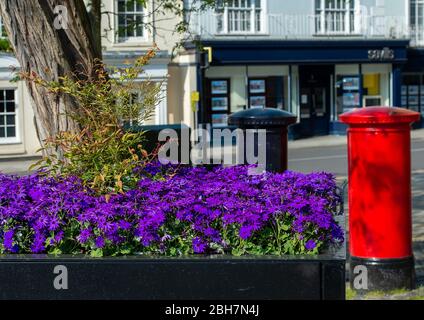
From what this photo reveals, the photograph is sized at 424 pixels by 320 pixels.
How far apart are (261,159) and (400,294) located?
1746mm

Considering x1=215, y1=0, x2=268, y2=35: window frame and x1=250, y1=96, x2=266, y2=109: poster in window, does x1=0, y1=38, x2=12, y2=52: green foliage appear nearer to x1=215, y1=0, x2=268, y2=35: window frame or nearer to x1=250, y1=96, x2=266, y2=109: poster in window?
x1=215, y1=0, x2=268, y2=35: window frame

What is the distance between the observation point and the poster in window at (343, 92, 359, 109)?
2936 cm

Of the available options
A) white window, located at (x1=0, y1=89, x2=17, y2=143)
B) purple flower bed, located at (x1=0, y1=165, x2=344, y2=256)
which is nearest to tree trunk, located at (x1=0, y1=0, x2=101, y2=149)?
purple flower bed, located at (x1=0, y1=165, x2=344, y2=256)

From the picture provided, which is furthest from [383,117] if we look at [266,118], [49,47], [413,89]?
[413,89]

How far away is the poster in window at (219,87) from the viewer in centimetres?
2703

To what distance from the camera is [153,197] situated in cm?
450

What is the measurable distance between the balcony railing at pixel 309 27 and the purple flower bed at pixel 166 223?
2147cm

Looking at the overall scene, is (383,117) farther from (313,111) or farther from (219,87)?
(313,111)

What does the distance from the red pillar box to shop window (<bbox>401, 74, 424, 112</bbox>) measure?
25.3m

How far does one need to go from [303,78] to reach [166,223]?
24.9 metres

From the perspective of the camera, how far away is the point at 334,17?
28953mm

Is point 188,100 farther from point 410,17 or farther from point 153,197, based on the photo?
point 153,197

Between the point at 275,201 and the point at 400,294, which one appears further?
the point at 400,294

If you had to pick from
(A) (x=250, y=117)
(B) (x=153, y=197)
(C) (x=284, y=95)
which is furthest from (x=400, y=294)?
(C) (x=284, y=95)
